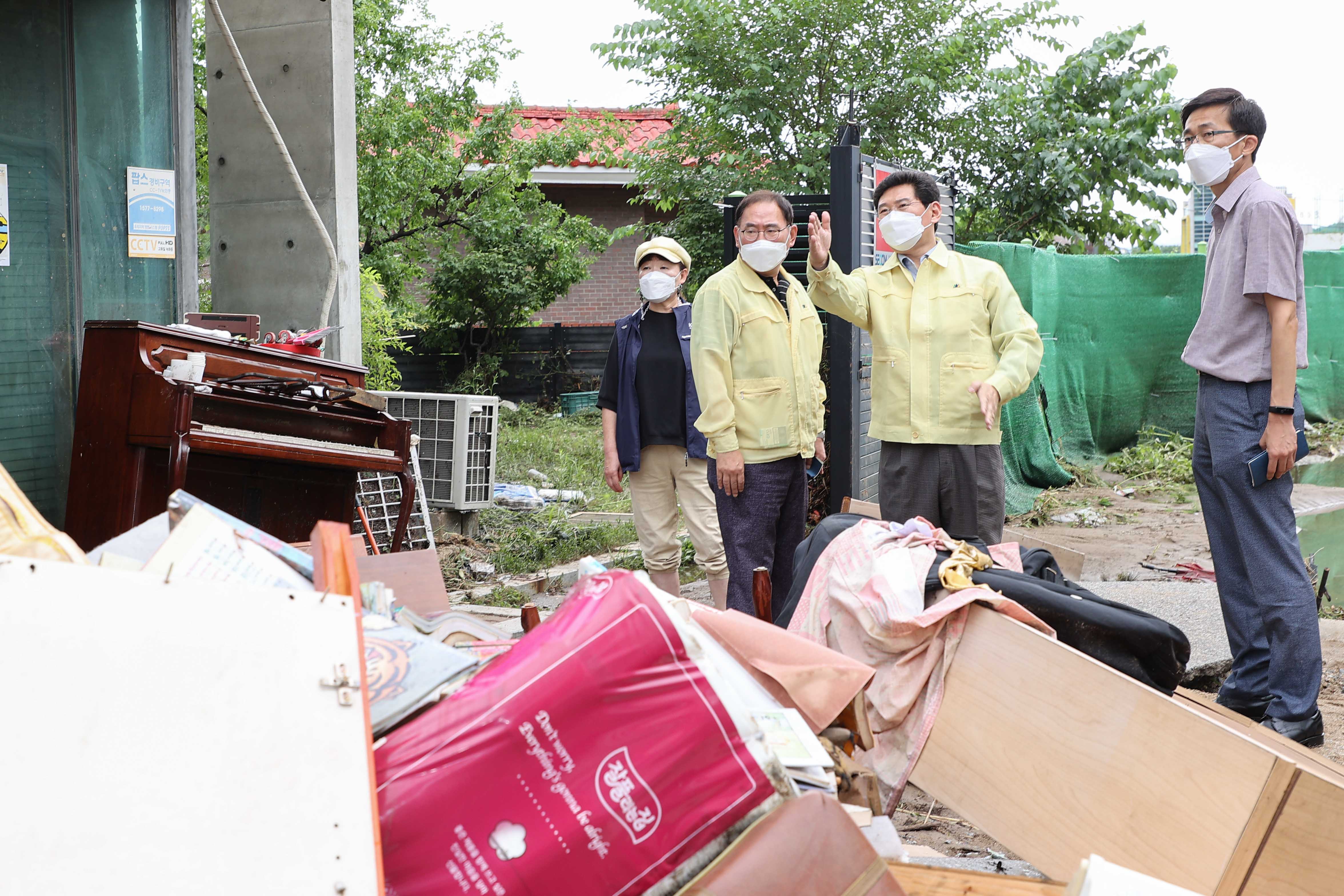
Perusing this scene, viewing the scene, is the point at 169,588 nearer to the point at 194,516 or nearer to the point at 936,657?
the point at 194,516

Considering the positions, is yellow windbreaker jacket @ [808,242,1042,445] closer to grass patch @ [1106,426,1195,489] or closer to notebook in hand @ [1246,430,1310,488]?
notebook in hand @ [1246,430,1310,488]

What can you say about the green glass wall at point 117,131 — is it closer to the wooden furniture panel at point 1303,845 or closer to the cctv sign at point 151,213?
the cctv sign at point 151,213

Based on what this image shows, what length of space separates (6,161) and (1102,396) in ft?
28.4

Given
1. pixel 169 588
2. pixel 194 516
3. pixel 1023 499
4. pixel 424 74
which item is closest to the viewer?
pixel 169 588

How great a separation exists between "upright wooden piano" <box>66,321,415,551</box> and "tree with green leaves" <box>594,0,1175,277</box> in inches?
190

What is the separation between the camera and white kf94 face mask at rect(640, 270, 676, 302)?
4.53m

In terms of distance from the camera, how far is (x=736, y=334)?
3945mm

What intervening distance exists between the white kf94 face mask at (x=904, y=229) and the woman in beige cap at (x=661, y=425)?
1.03 meters

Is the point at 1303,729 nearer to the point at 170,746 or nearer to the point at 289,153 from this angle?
the point at 170,746

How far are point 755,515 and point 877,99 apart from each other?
539 cm

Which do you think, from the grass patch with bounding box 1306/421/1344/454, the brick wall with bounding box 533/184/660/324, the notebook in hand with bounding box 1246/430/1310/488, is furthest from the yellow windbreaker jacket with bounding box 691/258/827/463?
the brick wall with bounding box 533/184/660/324

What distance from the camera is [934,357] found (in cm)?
375

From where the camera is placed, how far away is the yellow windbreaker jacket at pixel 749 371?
3.88m

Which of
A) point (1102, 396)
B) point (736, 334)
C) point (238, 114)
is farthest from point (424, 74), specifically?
point (736, 334)
